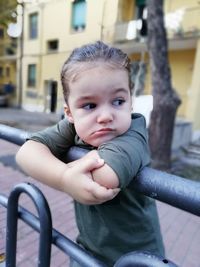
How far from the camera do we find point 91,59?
70cm

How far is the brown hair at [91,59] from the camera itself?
70 cm

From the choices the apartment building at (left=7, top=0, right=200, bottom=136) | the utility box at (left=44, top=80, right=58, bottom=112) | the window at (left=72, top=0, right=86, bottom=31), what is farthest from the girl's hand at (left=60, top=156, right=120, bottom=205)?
the window at (left=72, top=0, right=86, bottom=31)

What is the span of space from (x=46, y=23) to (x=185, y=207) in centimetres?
236

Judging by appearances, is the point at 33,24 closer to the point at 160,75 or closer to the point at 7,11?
A: the point at 7,11

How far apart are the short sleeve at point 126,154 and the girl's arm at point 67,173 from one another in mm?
28

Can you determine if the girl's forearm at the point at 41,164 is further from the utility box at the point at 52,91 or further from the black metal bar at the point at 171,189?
the utility box at the point at 52,91

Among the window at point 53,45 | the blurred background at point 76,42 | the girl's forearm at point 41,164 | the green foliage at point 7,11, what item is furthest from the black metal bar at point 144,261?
the window at point 53,45

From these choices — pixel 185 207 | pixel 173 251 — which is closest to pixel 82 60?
pixel 185 207

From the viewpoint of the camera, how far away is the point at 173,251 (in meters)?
2.65

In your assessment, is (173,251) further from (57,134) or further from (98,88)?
(98,88)

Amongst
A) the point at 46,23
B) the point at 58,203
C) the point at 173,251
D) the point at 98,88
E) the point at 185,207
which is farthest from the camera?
the point at 58,203

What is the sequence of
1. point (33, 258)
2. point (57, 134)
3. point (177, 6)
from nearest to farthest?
point (57, 134), point (33, 258), point (177, 6)

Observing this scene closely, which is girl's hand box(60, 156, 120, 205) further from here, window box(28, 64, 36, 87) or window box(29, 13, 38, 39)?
window box(28, 64, 36, 87)

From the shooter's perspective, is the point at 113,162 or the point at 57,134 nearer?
the point at 113,162
